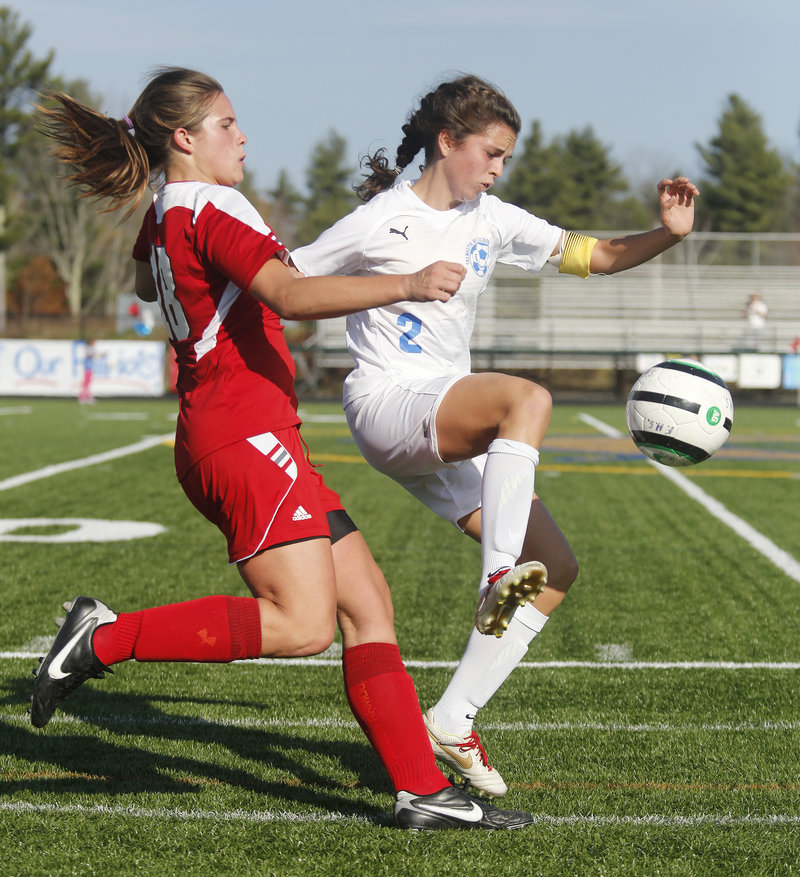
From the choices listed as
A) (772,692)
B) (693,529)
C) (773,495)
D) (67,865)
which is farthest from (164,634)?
(773,495)

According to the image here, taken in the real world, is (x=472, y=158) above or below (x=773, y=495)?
above

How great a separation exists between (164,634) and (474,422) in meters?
0.98

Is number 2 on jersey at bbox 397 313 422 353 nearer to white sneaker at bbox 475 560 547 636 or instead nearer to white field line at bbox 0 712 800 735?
white sneaker at bbox 475 560 547 636

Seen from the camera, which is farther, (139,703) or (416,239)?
(139,703)

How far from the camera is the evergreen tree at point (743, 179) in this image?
61.9 metres

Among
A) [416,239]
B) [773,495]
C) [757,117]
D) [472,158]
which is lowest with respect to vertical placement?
[773,495]

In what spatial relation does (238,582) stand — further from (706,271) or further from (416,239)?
(706,271)

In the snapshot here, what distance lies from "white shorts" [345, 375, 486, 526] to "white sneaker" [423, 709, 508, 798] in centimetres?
66

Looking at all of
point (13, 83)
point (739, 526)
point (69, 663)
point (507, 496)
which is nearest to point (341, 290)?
point (507, 496)

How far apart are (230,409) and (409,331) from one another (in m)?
0.71

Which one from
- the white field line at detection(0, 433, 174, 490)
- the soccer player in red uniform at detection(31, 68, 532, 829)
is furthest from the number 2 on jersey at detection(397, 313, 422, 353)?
the white field line at detection(0, 433, 174, 490)

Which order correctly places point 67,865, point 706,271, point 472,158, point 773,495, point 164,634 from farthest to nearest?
point 706,271
point 773,495
point 472,158
point 164,634
point 67,865

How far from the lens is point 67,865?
274cm

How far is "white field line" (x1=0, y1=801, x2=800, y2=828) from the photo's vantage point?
10.1 ft
